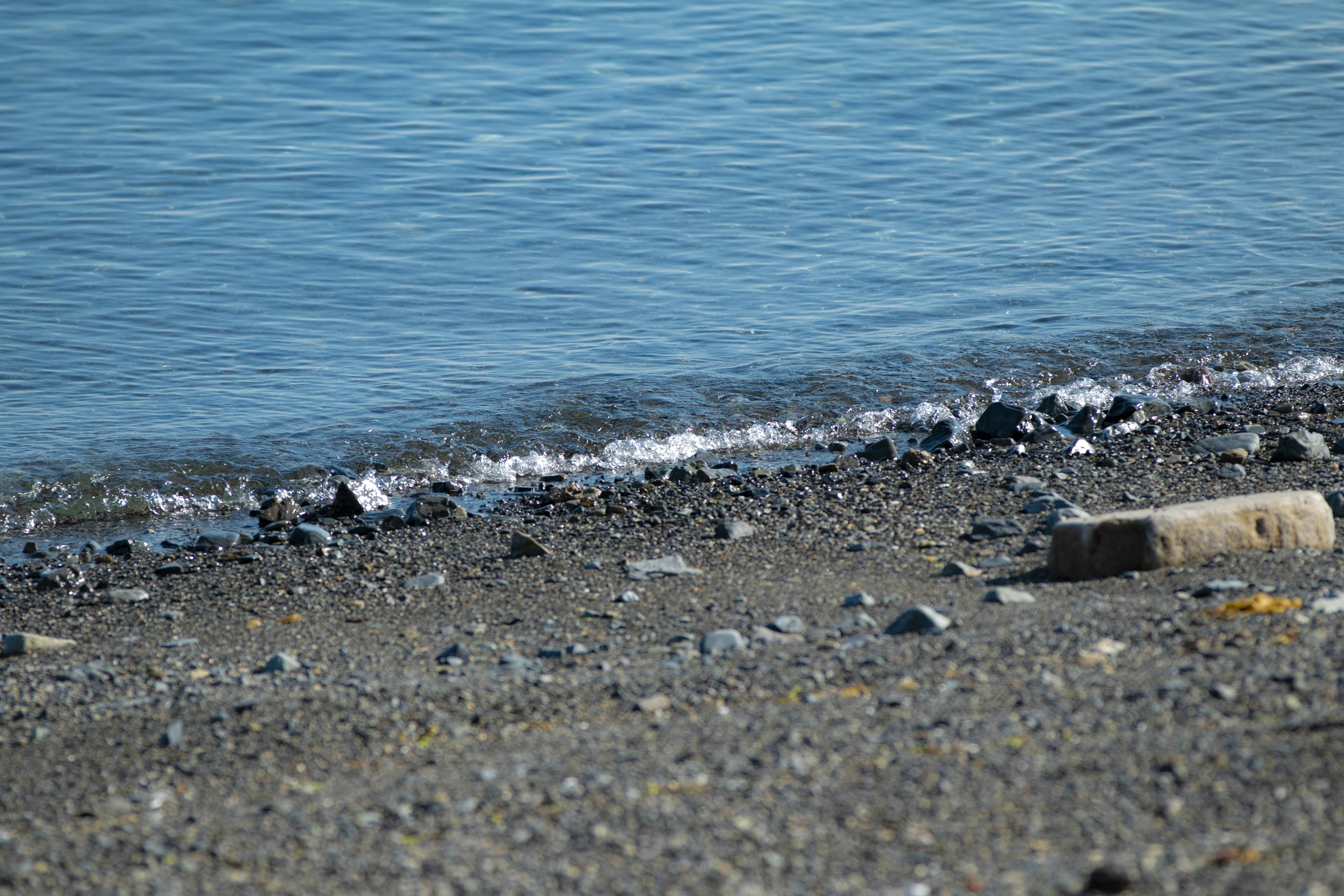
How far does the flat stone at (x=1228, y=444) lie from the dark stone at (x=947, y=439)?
1332 mm

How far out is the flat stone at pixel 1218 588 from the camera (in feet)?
14.4

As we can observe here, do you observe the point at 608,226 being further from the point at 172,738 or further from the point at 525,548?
the point at 172,738

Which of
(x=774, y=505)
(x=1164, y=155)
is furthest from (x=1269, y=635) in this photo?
(x=1164, y=155)

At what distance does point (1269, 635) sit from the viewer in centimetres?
388

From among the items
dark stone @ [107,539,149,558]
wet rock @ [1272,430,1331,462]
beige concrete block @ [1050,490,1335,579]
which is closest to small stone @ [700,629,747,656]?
beige concrete block @ [1050,490,1335,579]

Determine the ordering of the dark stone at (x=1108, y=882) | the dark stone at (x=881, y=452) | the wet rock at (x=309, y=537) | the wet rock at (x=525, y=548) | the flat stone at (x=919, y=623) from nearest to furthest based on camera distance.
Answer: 1. the dark stone at (x=1108, y=882)
2. the flat stone at (x=919, y=623)
3. the wet rock at (x=525, y=548)
4. the wet rock at (x=309, y=537)
5. the dark stone at (x=881, y=452)

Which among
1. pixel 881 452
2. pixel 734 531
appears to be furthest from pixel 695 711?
pixel 881 452

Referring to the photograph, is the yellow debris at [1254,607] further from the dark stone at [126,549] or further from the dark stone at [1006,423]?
the dark stone at [126,549]

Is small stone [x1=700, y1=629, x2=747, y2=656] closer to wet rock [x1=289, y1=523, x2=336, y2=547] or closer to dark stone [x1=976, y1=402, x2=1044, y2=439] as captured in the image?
wet rock [x1=289, y1=523, x2=336, y2=547]

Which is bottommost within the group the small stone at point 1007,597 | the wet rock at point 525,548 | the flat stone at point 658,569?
the wet rock at point 525,548

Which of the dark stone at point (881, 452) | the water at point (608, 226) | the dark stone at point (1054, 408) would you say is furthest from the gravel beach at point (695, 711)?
the water at point (608, 226)

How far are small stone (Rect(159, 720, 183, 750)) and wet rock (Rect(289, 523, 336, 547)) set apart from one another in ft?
8.41

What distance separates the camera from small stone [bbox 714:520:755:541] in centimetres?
604

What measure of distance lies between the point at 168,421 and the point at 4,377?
5.99 feet
